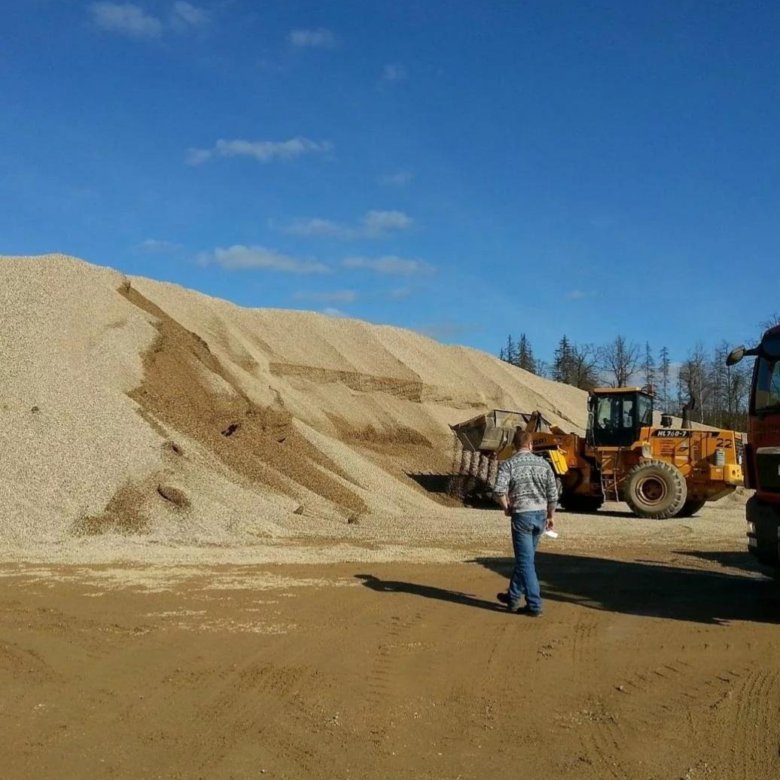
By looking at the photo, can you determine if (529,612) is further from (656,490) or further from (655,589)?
(656,490)

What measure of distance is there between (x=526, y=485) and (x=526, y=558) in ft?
2.33

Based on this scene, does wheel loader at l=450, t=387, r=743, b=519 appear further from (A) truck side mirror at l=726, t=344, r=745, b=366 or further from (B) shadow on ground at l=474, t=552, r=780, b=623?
(A) truck side mirror at l=726, t=344, r=745, b=366

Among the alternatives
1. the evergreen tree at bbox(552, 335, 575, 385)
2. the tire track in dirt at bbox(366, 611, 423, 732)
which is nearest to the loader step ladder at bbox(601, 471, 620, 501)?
the tire track in dirt at bbox(366, 611, 423, 732)

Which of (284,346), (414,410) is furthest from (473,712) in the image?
(284,346)

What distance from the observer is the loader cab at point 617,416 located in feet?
66.8

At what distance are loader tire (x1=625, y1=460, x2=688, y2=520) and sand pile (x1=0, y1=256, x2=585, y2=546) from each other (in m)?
4.75

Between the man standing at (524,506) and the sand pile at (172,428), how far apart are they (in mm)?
6879

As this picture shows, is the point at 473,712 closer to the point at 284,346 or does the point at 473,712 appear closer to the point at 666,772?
the point at 666,772

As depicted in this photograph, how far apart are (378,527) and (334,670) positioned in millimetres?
10470

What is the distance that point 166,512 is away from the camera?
610 inches

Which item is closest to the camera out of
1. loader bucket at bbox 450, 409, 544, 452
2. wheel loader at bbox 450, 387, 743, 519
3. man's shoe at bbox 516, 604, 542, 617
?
man's shoe at bbox 516, 604, 542, 617

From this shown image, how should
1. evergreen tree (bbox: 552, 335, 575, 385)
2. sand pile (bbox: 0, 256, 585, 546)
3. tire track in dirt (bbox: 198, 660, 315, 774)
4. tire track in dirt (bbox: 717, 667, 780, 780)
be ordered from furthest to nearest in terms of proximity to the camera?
1. evergreen tree (bbox: 552, 335, 575, 385)
2. sand pile (bbox: 0, 256, 585, 546)
3. tire track in dirt (bbox: 198, 660, 315, 774)
4. tire track in dirt (bbox: 717, 667, 780, 780)

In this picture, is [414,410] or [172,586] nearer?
[172,586]

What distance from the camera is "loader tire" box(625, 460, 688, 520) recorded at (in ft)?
62.9
